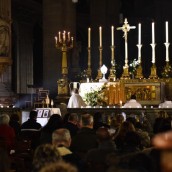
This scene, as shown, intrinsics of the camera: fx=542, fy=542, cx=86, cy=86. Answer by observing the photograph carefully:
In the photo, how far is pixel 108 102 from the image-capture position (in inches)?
698

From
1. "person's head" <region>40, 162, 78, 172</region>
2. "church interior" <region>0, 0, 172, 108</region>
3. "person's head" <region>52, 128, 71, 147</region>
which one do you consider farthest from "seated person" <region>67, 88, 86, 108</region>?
"person's head" <region>40, 162, 78, 172</region>

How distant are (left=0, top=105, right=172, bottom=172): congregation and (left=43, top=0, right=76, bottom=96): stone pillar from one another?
37.5 ft

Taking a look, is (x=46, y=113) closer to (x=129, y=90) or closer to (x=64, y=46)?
(x=129, y=90)

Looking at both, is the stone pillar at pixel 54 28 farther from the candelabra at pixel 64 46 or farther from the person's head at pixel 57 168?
the person's head at pixel 57 168

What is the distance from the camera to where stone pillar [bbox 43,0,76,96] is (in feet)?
72.8

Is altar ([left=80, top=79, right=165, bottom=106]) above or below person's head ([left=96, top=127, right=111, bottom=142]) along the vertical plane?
above

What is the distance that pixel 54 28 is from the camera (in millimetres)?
22344

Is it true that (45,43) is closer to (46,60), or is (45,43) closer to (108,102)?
(46,60)

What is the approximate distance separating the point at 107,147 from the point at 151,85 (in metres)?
12.1

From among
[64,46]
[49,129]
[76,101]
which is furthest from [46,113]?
[49,129]

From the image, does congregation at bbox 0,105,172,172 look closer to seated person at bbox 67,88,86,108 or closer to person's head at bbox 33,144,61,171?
person's head at bbox 33,144,61,171

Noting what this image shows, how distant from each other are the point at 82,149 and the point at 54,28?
1556 centimetres

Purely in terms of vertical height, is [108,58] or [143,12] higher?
[143,12]

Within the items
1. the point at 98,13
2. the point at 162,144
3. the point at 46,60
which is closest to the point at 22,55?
the point at 98,13
